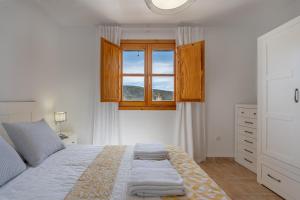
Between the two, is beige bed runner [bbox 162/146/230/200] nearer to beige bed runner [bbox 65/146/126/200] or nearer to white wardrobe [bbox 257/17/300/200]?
beige bed runner [bbox 65/146/126/200]

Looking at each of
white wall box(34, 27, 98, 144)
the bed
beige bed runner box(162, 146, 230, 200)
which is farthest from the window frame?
beige bed runner box(162, 146, 230, 200)

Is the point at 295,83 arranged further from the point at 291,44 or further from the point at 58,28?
the point at 58,28

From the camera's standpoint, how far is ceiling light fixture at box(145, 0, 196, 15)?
2225 mm

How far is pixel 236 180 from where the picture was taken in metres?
3.08

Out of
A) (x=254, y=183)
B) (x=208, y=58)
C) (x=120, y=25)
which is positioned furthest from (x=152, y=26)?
(x=254, y=183)

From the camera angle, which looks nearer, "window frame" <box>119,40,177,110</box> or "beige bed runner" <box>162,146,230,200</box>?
"beige bed runner" <box>162,146,230,200</box>

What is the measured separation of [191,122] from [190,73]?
85cm

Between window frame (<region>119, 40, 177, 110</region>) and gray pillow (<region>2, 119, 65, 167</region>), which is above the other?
Answer: window frame (<region>119, 40, 177, 110</region>)

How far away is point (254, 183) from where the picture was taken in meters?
2.97

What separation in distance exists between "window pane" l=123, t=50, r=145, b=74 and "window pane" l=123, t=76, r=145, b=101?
134mm

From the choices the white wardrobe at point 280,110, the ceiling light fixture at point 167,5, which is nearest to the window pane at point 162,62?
the white wardrobe at point 280,110

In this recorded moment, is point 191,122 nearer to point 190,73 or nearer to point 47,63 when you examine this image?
point 190,73

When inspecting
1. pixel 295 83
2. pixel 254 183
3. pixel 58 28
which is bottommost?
pixel 254 183

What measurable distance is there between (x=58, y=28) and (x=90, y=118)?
1694mm
